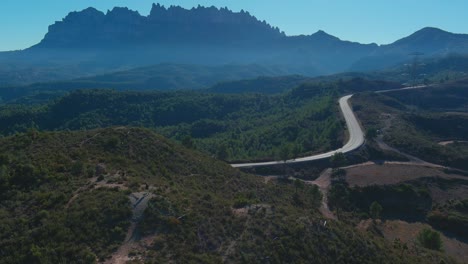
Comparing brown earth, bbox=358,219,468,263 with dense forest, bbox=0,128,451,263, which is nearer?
dense forest, bbox=0,128,451,263

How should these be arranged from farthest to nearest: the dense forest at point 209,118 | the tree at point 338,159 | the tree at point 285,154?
1. the dense forest at point 209,118
2. the tree at point 285,154
3. the tree at point 338,159

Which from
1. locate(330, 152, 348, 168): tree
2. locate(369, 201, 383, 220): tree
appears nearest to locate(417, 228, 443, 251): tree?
locate(369, 201, 383, 220): tree

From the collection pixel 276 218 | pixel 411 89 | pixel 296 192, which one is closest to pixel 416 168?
pixel 296 192

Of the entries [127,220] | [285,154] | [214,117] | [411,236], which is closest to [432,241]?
[411,236]

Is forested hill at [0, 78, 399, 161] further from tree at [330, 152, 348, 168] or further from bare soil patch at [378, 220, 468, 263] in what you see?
bare soil patch at [378, 220, 468, 263]

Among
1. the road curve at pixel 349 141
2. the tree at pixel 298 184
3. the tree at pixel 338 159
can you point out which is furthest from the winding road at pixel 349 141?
the tree at pixel 298 184

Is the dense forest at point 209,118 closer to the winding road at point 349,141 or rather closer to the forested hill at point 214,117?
the forested hill at point 214,117

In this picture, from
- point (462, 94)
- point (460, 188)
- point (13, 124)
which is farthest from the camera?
point (462, 94)

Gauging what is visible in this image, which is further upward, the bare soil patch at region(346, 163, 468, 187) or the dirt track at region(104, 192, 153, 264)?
the dirt track at region(104, 192, 153, 264)

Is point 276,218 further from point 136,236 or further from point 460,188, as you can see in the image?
point 460,188

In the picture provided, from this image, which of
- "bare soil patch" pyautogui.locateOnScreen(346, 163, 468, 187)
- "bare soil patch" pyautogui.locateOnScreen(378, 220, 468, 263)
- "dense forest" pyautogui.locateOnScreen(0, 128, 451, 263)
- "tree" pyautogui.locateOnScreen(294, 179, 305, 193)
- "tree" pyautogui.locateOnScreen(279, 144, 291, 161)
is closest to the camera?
"dense forest" pyautogui.locateOnScreen(0, 128, 451, 263)

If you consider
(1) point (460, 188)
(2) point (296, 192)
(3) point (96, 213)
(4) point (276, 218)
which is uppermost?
(3) point (96, 213)
